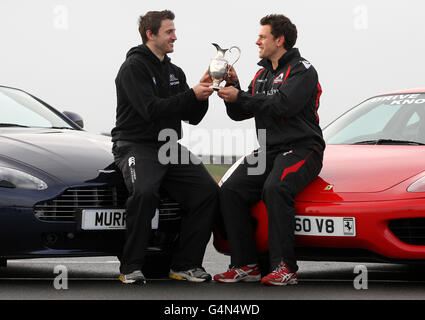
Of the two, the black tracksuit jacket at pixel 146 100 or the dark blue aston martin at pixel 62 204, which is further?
the black tracksuit jacket at pixel 146 100

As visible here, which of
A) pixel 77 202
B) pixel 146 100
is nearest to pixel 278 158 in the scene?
pixel 146 100

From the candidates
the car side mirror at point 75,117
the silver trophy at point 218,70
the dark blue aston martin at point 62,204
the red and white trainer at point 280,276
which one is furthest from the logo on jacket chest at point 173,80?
the red and white trainer at point 280,276

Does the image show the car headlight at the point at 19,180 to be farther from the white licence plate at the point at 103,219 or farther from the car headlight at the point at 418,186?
the car headlight at the point at 418,186

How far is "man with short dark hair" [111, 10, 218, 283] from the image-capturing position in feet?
21.6

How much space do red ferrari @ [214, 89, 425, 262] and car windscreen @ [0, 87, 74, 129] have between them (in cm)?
180

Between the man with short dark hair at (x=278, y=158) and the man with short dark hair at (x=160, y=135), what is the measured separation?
0.20 m

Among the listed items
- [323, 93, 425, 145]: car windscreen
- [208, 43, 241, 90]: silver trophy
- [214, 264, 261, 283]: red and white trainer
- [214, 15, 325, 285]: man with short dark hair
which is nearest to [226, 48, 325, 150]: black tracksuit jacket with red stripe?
[214, 15, 325, 285]: man with short dark hair

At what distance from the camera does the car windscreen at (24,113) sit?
7.47 metres

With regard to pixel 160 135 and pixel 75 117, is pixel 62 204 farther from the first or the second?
pixel 75 117

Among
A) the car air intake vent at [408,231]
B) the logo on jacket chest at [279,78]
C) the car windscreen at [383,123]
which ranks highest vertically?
the logo on jacket chest at [279,78]

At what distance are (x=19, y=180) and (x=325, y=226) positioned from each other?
6.72 ft
